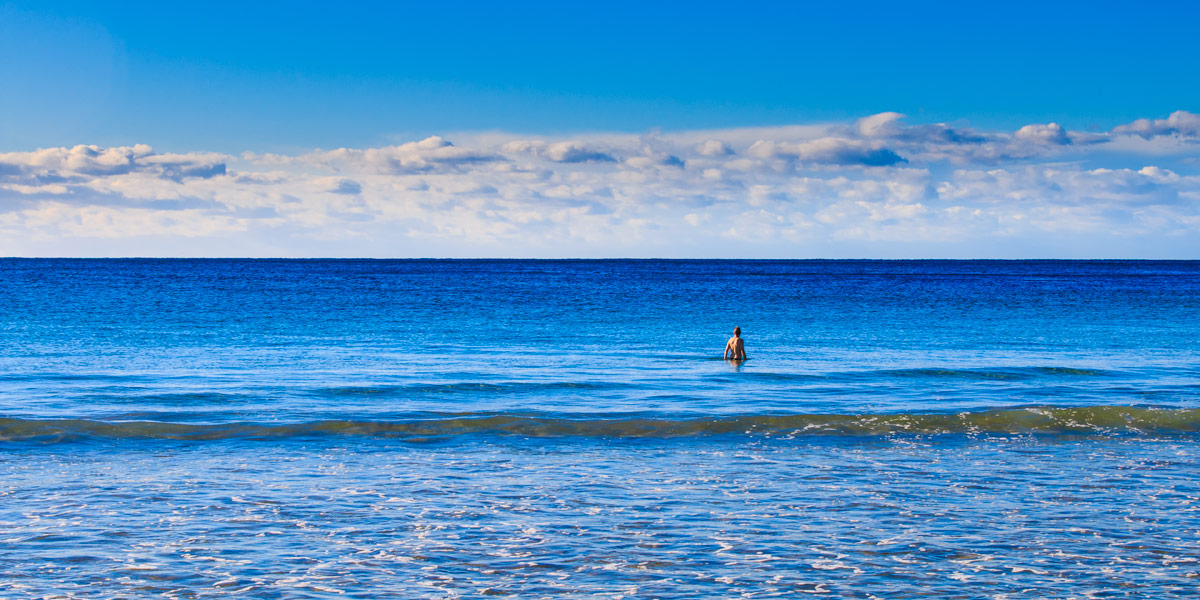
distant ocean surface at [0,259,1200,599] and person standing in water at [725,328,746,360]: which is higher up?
person standing in water at [725,328,746,360]

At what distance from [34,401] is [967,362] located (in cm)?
2725

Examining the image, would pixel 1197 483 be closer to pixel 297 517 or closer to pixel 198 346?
pixel 297 517

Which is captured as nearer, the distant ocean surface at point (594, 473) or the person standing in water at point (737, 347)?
the distant ocean surface at point (594, 473)

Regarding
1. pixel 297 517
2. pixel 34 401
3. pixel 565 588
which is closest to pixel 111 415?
pixel 34 401

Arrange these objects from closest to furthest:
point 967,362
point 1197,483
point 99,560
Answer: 1. point 99,560
2. point 1197,483
3. point 967,362

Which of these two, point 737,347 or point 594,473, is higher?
point 737,347

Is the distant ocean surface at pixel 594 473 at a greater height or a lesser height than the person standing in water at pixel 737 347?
lesser

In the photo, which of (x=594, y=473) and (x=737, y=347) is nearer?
(x=594, y=473)

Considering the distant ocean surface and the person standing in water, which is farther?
the person standing in water

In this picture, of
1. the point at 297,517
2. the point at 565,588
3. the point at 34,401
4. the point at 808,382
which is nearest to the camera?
the point at 565,588

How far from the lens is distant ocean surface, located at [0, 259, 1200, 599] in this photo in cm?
932

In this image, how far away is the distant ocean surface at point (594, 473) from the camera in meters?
9.32

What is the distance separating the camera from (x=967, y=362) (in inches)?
1238

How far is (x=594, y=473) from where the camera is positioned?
13992 millimetres
